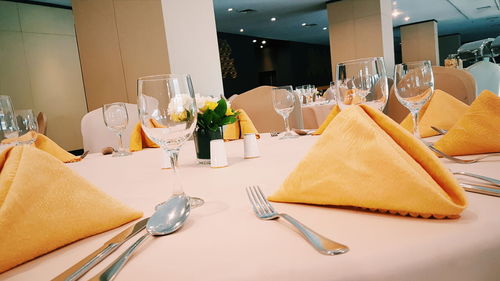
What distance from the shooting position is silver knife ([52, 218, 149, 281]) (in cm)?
36

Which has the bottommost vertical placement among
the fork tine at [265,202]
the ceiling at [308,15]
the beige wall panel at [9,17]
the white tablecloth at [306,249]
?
the white tablecloth at [306,249]

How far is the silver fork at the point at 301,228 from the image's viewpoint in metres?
0.36

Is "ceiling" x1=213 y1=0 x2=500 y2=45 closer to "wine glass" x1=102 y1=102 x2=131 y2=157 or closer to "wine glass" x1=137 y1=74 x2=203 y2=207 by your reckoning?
"wine glass" x1=102 y1=102 x2=131 y2=157

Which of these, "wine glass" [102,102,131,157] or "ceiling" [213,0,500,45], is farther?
"ceiling" [213,0,500,45]

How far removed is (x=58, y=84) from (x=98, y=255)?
815cm

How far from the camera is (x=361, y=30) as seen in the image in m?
9.37

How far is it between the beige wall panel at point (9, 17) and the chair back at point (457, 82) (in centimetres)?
772

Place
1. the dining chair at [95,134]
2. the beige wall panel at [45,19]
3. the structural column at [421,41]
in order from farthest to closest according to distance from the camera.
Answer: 1. the structural column at [421,41]
2. the beige wall panel at [45,19]
3. the dining chair at [95,134]

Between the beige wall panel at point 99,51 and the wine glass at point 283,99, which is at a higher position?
the beige wall panel at point 99,51

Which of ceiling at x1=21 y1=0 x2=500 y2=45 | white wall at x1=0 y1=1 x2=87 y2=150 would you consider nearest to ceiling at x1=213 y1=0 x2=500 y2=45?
ceiling at x1=21 y1=0 x2=500 y2=45

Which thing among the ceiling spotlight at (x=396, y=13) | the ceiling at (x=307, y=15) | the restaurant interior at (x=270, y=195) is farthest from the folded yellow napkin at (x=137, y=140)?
the ceiling spotlight at (x=396, y=13)

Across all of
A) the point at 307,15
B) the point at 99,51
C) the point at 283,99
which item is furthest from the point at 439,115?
the point at 307,15

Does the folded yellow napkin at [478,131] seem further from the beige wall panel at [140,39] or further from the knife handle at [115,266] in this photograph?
the beige wall panel at [140,39]

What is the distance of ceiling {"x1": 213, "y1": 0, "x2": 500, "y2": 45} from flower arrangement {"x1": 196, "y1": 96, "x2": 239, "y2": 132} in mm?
7906
